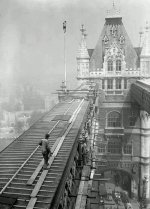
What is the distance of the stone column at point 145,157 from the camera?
3829cm

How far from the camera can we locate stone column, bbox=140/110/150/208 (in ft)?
126

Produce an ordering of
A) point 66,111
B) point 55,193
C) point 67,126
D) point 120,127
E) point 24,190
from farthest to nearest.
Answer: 1. point 120,127
2. point 66,111
3. point 67,126
4. point 24,190
5. point 55,193

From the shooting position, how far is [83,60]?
137 ft

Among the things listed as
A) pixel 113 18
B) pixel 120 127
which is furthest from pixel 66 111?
pixel 113 18

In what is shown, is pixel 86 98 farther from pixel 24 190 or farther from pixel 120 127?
pixel 24 190

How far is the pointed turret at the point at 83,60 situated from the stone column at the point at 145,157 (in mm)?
10175

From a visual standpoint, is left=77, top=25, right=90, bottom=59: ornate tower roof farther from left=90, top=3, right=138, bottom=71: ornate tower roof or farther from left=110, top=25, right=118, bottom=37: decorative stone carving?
left=110, top=25, right=118, bottom=37: decorative stone carving

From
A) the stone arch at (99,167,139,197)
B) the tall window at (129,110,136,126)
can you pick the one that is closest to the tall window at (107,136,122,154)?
the stone arch at (99,167,139,197)

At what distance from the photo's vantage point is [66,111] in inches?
937

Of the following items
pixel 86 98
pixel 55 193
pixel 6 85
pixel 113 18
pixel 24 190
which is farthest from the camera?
pixel 6 85

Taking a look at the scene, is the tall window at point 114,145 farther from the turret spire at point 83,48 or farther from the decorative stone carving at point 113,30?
the decorative stone carving at point 113,30

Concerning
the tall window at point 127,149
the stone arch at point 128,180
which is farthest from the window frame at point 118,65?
the stone arch at point 128,180

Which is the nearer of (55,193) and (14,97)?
(55,193)

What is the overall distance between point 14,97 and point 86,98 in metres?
57.4
